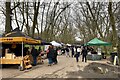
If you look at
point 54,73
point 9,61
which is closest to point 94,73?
point 54,73

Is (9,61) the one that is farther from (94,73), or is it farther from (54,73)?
(94,73)

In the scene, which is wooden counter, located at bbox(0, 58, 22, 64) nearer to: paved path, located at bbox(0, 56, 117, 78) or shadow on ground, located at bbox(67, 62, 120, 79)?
paved path, located at bbox(0, 56, 117, 78)

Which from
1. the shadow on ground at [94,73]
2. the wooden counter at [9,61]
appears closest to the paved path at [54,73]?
the shadow on ground at [94,73]

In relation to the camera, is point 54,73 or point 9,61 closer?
point 54,73

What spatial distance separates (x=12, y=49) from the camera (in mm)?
22172

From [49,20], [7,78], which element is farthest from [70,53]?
[7,78]

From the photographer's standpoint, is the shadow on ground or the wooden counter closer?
the shadow on ground

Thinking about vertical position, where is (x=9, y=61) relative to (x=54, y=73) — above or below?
above

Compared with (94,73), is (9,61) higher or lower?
higher

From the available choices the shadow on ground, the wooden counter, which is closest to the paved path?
the shadow on ground

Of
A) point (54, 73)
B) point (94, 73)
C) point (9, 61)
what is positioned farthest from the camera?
point (9, 61)

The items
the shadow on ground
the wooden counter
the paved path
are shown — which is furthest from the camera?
the wooden counter

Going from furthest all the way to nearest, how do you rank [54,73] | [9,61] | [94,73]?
[9,61] → [54,73] → [94,73]

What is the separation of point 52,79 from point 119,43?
11.5 meters
